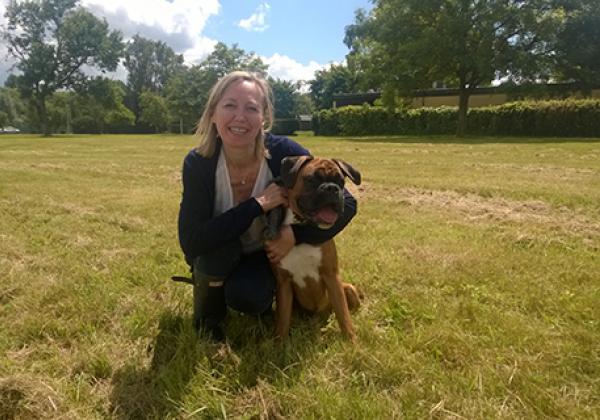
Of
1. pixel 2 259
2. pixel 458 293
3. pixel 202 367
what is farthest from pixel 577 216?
pixel 2 259

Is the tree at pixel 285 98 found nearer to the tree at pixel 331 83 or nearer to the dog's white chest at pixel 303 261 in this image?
the tree at pixel 331 83

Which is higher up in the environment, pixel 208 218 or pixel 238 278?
pixel 208 218

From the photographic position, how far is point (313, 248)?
2812 mm

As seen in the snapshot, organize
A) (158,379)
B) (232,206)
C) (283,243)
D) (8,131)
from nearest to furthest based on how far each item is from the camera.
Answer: (158,379) → (283,243) → (232,206) → (8,131)

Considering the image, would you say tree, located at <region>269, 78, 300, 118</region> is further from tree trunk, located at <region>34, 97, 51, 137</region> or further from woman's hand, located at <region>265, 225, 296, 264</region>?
woman's hand, located at <region>265, 225, 296, 264</region>

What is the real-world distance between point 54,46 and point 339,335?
52986 millimetres

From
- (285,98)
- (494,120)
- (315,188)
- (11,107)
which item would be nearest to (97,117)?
(285,98)

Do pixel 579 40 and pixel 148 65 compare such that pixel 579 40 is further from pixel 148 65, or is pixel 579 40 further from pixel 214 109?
pixel 148 65

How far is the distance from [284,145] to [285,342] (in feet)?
4.20

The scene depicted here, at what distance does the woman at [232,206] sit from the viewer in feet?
8.88

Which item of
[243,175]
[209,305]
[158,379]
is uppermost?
[243,175]

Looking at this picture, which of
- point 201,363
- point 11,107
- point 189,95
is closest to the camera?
point 201,363

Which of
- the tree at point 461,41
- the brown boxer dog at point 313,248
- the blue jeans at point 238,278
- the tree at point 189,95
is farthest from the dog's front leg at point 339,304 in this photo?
the tree at point 189,95

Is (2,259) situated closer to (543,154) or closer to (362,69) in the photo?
(543,154)
